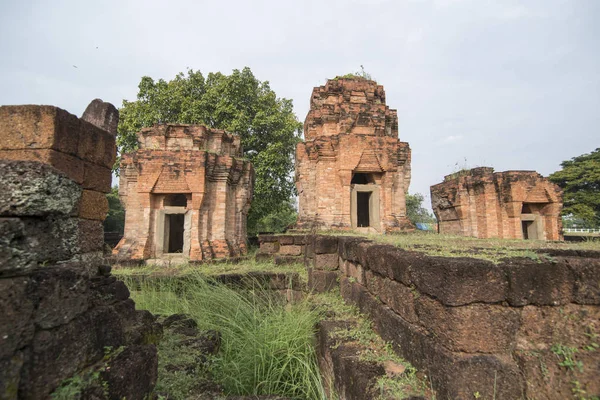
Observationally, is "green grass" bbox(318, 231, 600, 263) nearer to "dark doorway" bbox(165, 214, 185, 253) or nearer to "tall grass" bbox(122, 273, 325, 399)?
"tall grass" bbox(122, 273, 325, 399)

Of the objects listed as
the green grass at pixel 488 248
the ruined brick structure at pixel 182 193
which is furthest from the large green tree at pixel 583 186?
the ruined brick structure at pixel 182 193

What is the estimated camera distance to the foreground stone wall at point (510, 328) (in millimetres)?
1768

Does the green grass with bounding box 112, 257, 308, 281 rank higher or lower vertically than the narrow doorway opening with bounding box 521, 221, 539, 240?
lower

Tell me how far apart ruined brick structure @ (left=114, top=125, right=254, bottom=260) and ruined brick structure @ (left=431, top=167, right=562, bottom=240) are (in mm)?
8517

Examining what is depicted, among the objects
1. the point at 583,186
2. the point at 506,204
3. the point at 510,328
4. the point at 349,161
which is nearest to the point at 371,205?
the point at 349,161

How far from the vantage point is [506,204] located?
420 inches

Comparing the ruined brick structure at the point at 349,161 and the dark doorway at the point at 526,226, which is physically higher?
the ruined brick structure at the point at 349,161

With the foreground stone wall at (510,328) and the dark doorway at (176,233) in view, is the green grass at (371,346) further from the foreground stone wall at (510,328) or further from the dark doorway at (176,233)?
the dark doorway at (176,233)

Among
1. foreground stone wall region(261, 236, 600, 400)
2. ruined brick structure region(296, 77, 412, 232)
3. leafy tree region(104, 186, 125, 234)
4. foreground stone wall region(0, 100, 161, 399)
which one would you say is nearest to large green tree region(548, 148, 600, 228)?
ruined brick structure region(296, 77, 412, 232)

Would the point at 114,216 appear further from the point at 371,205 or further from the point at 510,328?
the point at 510,328

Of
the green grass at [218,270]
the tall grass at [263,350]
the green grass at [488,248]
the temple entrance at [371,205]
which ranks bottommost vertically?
the tall grass at [263,350]

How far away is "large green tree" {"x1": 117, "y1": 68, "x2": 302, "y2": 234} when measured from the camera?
47.8 feet

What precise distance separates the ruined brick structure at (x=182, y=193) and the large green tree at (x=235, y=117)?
4.36 meters

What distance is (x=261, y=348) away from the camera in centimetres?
310
